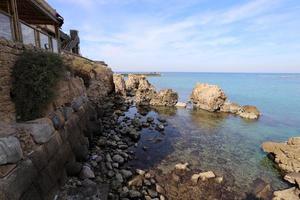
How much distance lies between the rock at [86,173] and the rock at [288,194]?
8549 millimetres

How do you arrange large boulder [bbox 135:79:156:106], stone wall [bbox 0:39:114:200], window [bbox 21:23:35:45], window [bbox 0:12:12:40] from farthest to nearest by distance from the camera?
1. large boulder [bbox 135:79:156:106]
2. window [bbox 21:23:35:45]
3. window [bbox 0:12:12:40]
4. stone wall [bbox 0:39:114:200]

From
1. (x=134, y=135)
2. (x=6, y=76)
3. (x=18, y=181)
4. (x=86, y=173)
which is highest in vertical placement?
(x=6, y=76)

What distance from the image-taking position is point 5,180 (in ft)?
18.2

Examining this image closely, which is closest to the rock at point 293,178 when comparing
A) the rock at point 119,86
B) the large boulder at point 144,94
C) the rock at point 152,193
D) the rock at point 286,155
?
the rock at point 286,155

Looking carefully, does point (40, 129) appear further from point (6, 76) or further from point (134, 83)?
point (134, 83)

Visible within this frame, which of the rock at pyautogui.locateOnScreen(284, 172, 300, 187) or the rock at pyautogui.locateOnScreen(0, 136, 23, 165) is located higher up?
the rock at pyautogui.locateOnScreen(0, 136, 23, 165)

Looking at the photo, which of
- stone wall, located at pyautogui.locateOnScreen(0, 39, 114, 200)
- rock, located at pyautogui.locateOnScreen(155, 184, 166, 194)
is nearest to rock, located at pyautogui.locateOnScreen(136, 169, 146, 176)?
rock, located at pyautogui.locateOnScreen(155, 184, 166, 194)

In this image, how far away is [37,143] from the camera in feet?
24.5

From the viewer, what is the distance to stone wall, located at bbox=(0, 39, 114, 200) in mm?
5938

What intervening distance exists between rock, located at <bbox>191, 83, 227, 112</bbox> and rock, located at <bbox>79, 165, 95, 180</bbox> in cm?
2312

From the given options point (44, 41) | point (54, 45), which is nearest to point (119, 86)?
point (54, 45)

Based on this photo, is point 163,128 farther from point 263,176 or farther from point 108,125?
point 263,176

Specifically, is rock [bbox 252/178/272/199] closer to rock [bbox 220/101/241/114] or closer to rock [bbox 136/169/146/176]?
rock [bbox 136/169/146/176]

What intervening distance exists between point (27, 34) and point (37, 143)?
18.3ft
